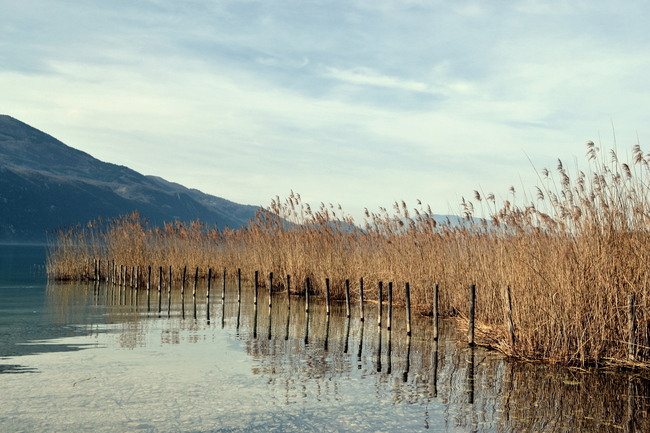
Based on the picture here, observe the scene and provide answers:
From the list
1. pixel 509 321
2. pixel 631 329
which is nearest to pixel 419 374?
pixel 509 321

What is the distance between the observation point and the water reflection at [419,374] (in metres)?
8.09

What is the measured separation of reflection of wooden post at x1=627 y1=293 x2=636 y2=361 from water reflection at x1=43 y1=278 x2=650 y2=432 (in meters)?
0.44

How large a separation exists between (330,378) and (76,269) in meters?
25.6

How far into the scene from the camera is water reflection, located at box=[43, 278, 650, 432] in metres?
8.09

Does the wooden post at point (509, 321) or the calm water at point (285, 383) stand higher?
the wooden post at point (509, 321)

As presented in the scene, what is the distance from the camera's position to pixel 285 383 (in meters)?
9.90

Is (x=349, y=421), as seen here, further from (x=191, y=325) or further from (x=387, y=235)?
(x=387, y=235)

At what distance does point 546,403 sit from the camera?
8.62 metres

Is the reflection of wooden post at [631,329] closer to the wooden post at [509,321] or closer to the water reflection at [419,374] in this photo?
the water reflection at [419,374]

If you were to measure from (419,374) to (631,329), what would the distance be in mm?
3611

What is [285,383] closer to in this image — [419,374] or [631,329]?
[419,374]

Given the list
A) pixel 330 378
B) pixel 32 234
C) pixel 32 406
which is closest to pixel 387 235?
pixel 330 378

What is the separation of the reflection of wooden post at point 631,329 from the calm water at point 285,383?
0.46m

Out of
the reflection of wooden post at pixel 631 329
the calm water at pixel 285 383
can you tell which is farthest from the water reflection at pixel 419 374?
the reflection of wooden post at pixel 631 329
